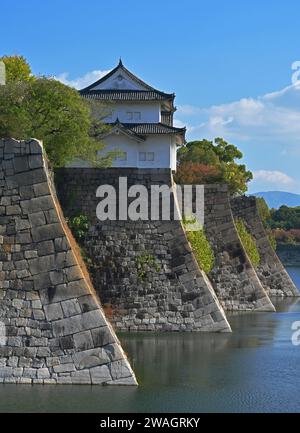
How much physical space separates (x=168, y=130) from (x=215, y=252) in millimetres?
12274

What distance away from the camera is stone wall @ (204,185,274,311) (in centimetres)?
3284

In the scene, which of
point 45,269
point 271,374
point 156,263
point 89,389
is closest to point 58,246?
point 45,269

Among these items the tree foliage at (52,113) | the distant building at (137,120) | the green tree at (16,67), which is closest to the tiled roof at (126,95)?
the distant building at (137,120)

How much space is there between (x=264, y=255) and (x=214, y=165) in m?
17.8

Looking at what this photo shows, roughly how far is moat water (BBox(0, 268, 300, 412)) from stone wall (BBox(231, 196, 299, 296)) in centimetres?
1288

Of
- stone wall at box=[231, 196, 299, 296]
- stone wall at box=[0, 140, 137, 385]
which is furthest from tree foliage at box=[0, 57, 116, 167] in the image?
stone wall at box=[231, 196, 299, 296]

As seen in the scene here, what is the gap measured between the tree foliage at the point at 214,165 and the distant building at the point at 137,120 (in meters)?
3.89

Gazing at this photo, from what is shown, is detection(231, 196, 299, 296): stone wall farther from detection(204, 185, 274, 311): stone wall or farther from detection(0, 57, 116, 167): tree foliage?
detection(0, 57, 116, 167): tree foliage

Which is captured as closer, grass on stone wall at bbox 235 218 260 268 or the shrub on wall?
the shrub on wall

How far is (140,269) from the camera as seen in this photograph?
84.3 feet

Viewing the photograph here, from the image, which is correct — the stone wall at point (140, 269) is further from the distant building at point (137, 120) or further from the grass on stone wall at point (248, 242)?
the distant building at point (137, 120)

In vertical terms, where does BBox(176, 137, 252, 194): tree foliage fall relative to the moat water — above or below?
above

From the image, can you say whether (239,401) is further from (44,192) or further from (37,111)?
(37,111)

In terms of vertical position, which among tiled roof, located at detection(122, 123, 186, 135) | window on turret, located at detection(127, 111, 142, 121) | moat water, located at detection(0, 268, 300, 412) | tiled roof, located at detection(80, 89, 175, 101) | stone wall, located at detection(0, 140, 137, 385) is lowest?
moat water, located at detection(0, 268, 300, 412)
